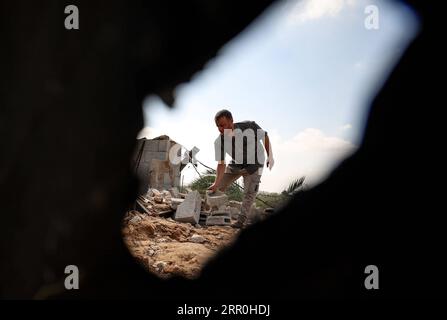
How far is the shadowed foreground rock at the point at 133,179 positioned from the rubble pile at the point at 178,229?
1552 millimetres

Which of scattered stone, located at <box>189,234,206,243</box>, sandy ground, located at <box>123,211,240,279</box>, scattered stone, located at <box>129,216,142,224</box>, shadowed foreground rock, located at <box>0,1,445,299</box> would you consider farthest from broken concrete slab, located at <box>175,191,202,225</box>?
shadowed foreground rock, located at <box>0,1,445,299</box>

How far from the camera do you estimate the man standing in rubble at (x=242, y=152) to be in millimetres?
4727

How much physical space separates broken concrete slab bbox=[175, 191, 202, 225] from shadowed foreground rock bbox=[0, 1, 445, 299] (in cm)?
590

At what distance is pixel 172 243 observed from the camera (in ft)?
20.7

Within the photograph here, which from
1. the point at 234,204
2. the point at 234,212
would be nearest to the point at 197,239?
the point at 234,212

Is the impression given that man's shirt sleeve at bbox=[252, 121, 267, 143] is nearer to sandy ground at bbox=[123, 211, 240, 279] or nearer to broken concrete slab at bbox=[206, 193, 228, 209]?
sandy ground at bbox=[123, 211, 240, 279]

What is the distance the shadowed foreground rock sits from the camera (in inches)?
75.3

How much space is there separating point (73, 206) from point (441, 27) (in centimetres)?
250

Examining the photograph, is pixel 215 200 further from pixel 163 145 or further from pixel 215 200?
pixel 163 145

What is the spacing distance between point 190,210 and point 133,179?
20.9 feet

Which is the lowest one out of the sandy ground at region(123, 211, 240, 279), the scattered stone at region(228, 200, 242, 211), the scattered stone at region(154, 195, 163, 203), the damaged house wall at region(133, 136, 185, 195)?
the sandy ground at region(123, 211, 240, 279)

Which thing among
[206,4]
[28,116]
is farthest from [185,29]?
[28,116]

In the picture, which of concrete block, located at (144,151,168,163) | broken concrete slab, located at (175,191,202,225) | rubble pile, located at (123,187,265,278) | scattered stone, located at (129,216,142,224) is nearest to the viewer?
rubble pile, located at (123,187,265,278)
